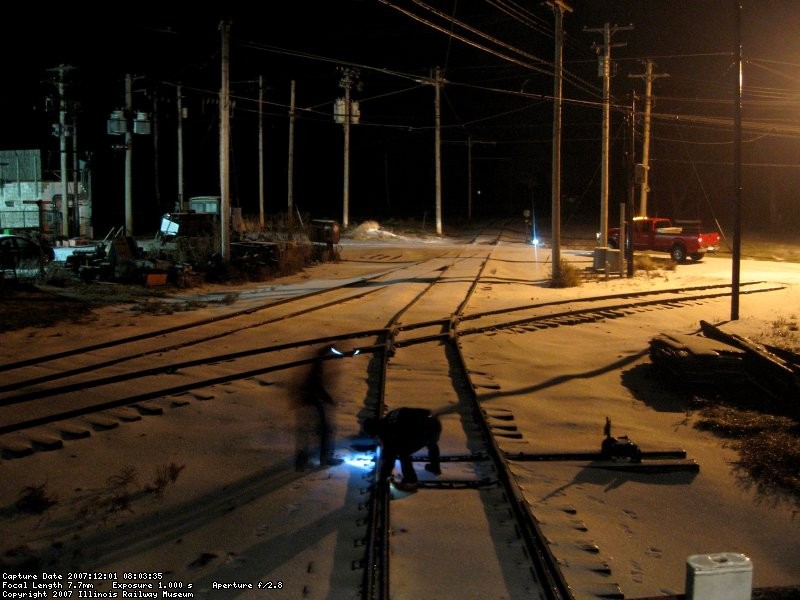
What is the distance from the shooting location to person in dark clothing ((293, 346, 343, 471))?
8.45 metres

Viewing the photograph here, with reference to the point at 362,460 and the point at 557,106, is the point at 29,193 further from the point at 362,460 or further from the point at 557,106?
the point at 362,460

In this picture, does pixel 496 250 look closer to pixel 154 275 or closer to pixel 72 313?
pixel 154 275

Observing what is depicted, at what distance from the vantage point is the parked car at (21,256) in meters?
24.3

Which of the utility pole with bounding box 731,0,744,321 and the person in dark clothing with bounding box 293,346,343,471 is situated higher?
the utility pole with bounding box 731,0,744,321

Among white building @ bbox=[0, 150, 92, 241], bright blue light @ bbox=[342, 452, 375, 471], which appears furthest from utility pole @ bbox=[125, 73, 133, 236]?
bright blue light @ bbox=[342, 452, 375, 471]

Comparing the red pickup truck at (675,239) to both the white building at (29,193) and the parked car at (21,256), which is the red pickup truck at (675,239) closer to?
the parked car at (21,256)

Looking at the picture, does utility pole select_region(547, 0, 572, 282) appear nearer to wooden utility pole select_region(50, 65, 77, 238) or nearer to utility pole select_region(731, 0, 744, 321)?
utility pole select_region(731, 0, 744, 321)

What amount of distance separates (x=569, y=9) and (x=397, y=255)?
17994 mm

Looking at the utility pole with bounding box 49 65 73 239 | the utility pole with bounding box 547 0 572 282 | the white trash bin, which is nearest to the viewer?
the white trash bin

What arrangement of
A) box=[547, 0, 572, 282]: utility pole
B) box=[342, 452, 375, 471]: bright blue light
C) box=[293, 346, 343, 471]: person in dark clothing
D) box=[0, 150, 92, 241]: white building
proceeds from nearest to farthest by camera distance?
box=[342, 452, 375, 471]: bright blue light < box=[293, 346, 343, 471]: person in dark clothing < box=[547, 0, 572, 282]: utility pole < box=[0, 150, 92, 241]: white building

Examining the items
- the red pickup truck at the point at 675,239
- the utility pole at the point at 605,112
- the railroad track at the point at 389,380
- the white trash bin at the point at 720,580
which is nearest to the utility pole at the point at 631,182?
the utility pole at the point at 605,112

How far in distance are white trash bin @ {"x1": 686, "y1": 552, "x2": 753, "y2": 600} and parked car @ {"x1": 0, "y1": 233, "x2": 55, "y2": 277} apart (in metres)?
22.5

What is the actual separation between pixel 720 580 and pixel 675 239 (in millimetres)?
35603

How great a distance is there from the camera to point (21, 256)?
27.7m
